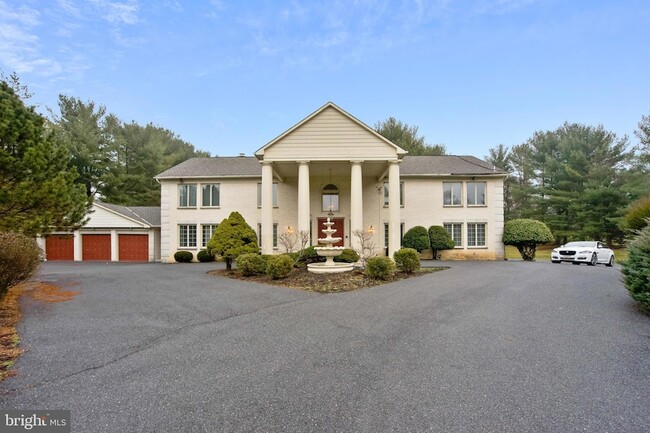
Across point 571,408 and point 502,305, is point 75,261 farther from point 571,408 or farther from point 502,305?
point 571,408

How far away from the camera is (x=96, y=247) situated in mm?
22703

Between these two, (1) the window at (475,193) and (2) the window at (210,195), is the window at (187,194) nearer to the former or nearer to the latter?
(2) the window at (210,195)


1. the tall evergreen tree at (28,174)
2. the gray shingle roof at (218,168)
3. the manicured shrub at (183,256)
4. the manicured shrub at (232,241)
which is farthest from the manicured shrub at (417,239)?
the tall evergreen tree at (28,174)

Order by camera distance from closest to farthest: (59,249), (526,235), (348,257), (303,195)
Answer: (348,257) < (303,195) < (526,235) < (59,249)

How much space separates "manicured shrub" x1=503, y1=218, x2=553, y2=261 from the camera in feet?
63.6

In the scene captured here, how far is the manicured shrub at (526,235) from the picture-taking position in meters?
19.4

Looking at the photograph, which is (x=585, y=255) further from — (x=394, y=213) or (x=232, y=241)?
(x=232, y=241)

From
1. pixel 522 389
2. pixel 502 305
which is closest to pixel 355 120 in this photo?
pixel 502 305

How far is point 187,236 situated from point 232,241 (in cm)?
848

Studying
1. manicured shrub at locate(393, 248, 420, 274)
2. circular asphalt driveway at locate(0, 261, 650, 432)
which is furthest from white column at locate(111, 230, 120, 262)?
manicured shrub at locate(393, 248, 420, 274)

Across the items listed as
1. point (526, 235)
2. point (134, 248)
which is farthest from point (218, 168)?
point (526, 235)

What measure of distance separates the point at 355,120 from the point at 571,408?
14064 millimetres

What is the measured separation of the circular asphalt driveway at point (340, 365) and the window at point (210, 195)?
46.0 ft

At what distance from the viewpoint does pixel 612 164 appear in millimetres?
30219
